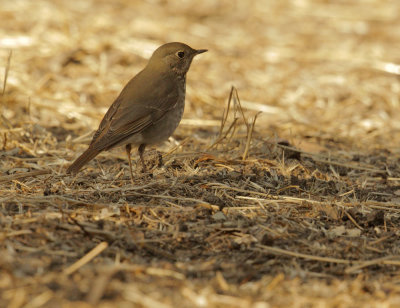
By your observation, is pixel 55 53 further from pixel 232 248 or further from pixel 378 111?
pixel 232 248

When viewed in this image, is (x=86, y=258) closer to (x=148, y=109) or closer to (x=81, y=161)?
(x=81, y=161)

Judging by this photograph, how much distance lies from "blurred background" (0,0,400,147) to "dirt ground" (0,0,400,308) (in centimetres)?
4

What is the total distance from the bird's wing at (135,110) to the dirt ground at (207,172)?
13.1 inches

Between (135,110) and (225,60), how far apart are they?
4.77 m

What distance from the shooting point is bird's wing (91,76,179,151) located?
570 centimetres

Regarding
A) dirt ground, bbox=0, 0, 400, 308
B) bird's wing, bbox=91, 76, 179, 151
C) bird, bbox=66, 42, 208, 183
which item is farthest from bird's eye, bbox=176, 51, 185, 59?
dirt ground, bbox=0, 0, 400, 308

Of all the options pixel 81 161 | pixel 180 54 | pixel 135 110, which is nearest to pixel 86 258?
pixel 81 161

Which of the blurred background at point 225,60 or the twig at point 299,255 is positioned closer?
the twig at point 299,255

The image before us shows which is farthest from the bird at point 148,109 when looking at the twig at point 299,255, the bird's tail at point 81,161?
the twig at point 299,255

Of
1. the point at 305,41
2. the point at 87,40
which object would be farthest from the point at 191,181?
the point at 305,41

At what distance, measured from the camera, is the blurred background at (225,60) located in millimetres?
8328

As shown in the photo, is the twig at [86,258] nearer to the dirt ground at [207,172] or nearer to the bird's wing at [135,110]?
the dirt ground at [207,172]

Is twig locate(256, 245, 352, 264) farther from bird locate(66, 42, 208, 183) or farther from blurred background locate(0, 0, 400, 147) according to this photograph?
blurred background locate(0, 0, 400, 147)

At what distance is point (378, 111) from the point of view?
8883 millimetres
